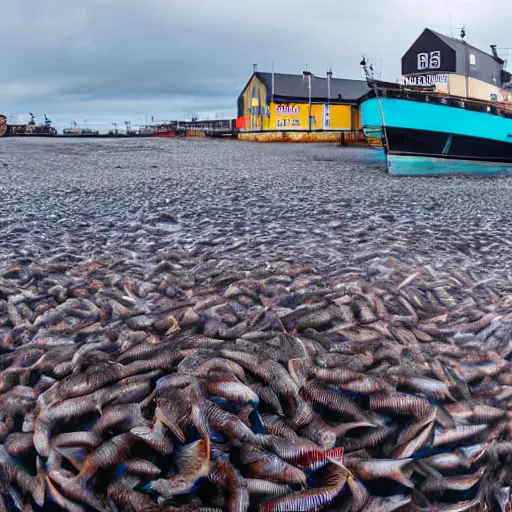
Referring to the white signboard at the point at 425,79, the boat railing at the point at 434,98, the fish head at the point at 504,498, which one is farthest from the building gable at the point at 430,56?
the fish head at the point at 504,498

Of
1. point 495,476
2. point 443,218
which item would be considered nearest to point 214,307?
point 495,476

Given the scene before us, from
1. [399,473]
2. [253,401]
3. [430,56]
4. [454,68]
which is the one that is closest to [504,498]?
[399,473]

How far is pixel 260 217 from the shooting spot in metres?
9.31

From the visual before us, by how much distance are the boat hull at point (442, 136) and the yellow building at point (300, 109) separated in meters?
28.8

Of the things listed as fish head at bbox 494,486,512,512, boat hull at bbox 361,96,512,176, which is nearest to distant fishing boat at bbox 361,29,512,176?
boat hull at bbox 361,96,512,176

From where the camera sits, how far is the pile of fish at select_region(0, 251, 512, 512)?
3.18m

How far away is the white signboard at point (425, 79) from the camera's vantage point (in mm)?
27023

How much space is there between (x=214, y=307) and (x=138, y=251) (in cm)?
243

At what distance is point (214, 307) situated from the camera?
504cm

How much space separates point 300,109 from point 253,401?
50.9m

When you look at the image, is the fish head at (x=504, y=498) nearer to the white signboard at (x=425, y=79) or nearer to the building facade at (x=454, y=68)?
the building facade at (x=454, y=68)

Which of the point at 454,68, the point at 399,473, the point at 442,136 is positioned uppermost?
the point at 454,68

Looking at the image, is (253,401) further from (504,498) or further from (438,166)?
(438,166)

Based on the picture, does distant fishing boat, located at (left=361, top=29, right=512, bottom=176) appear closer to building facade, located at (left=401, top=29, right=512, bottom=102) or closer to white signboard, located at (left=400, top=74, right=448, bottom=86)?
building facade, located at (left=401, top=29, right=512, bottom=102)
